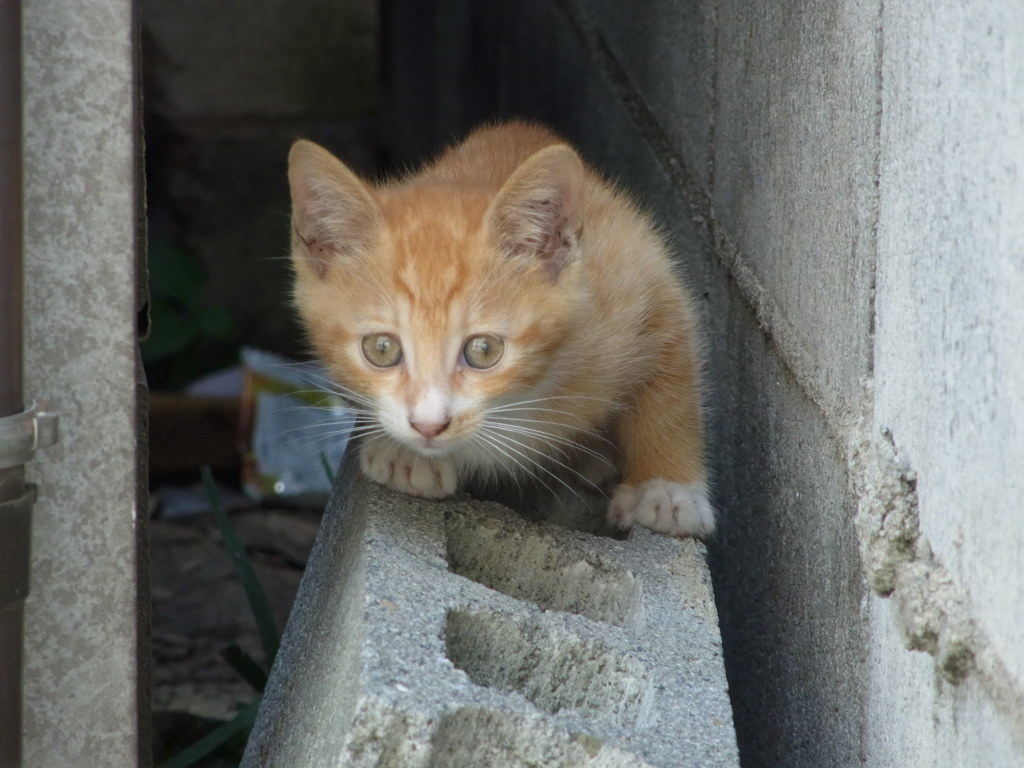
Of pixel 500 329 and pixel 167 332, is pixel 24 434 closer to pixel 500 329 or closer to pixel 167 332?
pixel 500 329

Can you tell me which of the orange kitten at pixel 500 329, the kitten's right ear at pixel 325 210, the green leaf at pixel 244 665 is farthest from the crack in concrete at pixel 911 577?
the green leaf at pixel 244 665

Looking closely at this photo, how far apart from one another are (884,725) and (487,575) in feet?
2.14

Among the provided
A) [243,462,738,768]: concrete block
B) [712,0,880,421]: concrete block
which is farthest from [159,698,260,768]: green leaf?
[712,0,880,421]: concrete block

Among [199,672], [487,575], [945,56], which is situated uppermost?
[945,56]

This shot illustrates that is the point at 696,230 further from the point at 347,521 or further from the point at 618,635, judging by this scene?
the point at 618,635

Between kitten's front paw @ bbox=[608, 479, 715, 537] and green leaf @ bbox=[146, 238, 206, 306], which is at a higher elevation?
A: green leaf @ bbox=[146, 238, 206, 306]

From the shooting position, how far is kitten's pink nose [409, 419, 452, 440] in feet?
5.79

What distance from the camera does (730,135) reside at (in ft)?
7.13

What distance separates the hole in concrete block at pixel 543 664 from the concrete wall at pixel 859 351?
32cm

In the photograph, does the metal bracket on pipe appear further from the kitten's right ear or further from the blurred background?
the blurred background

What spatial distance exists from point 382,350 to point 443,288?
0.14m

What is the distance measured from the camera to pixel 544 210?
1.94m

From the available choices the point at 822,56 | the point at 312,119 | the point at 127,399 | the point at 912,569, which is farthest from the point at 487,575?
the point at 312,119

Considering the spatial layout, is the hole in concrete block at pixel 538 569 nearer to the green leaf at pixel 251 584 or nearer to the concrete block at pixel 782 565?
the concrete block at pixel 782 565
